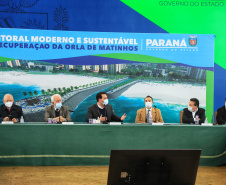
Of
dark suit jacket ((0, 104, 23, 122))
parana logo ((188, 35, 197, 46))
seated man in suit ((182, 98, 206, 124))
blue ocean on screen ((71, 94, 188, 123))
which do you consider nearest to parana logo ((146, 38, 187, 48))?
parana logo ((188, 35, 197, 46))

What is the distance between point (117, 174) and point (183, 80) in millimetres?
5255

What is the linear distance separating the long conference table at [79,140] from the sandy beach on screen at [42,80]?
5.97 feet

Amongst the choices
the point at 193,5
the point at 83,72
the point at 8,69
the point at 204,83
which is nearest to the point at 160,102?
the point at 204,83

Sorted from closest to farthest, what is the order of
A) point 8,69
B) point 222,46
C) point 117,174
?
point 117,174, point 8,69, point 222,46

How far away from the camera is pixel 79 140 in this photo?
189 inches

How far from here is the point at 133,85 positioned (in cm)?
671

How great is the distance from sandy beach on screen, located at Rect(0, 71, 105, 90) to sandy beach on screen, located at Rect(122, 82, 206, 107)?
1.00 metres

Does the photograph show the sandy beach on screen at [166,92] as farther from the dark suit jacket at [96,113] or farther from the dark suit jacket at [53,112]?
the dark suit jacket at [53,112]

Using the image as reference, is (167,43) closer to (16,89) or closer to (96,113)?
(96,113)

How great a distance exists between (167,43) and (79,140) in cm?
280

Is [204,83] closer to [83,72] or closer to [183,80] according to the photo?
[183,80]

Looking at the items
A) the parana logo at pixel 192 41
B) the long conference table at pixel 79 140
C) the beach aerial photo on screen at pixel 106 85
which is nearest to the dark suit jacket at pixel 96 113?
the long conference table at pixel 79 140

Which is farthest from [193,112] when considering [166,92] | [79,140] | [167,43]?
[79,140]

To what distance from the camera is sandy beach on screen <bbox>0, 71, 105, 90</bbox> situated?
6.43 m
